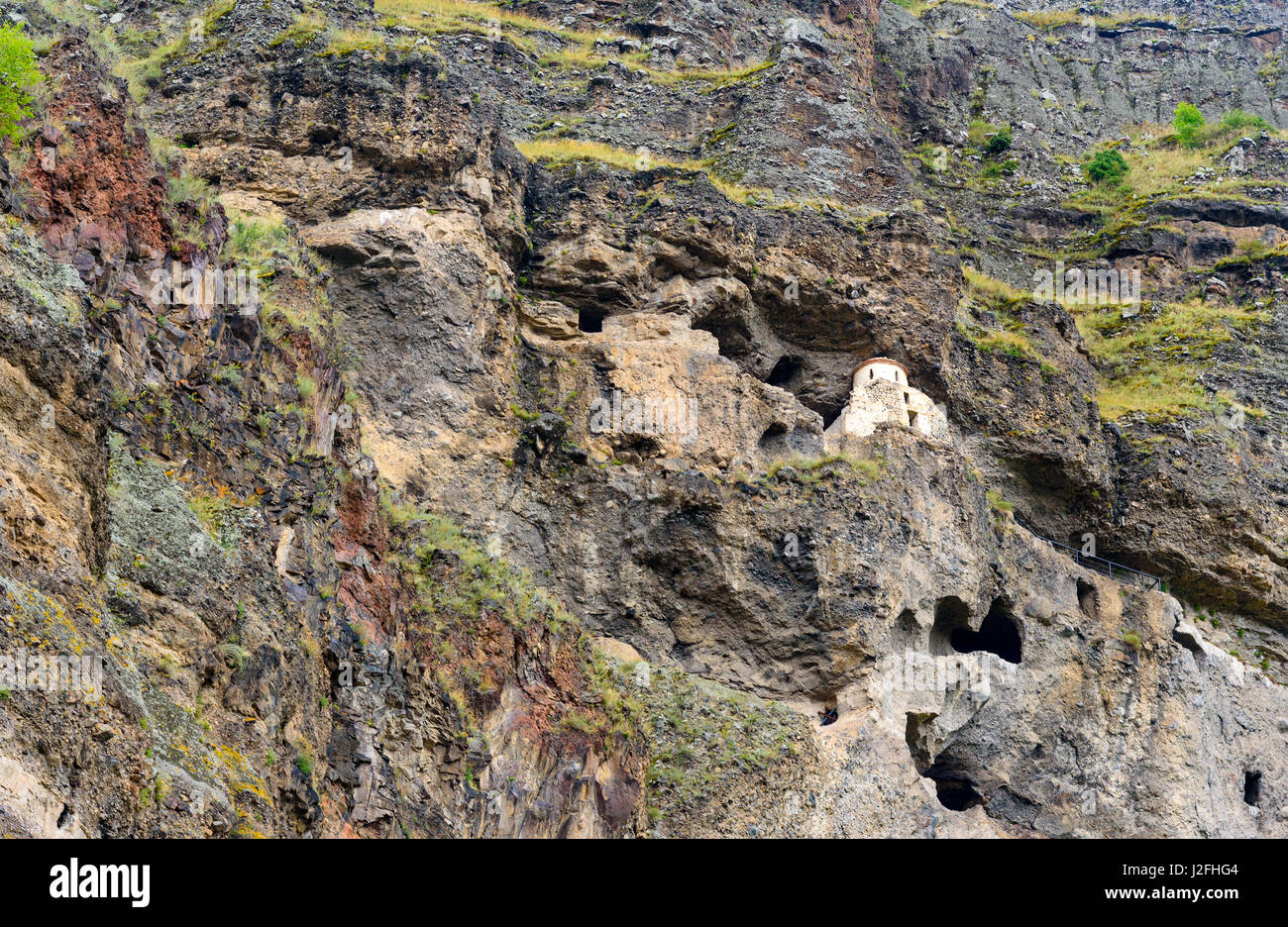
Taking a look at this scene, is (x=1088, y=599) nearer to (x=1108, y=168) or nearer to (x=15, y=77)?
(x=1108, y=168)

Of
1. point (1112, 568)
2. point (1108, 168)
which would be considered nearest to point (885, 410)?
point (1112, 568)

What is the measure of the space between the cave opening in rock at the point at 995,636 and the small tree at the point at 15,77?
24.5 m

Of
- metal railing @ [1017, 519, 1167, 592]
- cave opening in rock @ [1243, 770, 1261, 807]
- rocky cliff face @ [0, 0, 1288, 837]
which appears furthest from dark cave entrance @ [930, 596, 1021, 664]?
cave opening in rock @ [1243, 770, 1261, 807]

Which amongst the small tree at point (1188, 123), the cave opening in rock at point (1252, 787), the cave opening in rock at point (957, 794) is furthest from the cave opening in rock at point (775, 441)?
the small tree at point (1188, 123)

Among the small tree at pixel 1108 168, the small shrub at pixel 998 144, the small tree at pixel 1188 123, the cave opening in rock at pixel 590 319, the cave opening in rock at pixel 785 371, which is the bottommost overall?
the cave opening in rock at pixel 785 371

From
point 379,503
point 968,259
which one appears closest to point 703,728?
point 379,503

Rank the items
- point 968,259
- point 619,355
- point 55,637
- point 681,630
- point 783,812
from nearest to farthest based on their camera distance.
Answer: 1. point 55,637
2. point 783,812
3. point 681,630
4. point 619,355
5. point 968,259

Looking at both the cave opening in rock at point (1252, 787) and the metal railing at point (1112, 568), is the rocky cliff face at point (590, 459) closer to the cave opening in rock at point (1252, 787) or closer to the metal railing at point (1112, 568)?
the metal railing at point (1112, 568)

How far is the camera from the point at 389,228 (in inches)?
1231

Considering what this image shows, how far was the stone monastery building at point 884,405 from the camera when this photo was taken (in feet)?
114

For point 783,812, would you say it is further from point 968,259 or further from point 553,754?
point 968,259

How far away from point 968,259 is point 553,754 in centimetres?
3159

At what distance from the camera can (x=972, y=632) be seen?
34750mm

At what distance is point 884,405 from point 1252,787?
13.9 metres
